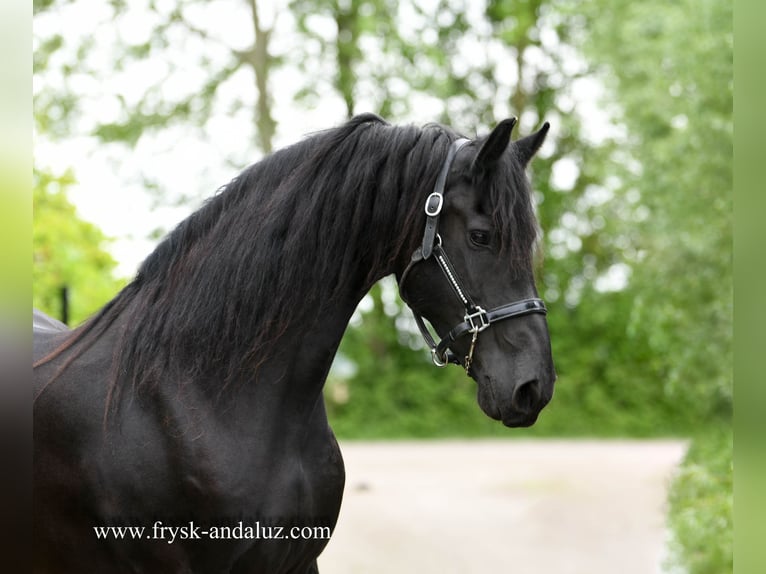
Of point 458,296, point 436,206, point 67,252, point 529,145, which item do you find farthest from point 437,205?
point 67,252

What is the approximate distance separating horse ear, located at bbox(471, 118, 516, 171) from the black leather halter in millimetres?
106

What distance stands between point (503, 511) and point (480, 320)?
30.7ft

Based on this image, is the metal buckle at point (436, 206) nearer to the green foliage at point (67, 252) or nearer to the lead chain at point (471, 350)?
the lead chain at point (471, 350)

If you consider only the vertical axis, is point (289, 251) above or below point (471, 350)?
above

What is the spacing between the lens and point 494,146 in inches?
111

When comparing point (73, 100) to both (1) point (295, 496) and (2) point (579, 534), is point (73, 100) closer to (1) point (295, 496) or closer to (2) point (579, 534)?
(2) point (579, 534)

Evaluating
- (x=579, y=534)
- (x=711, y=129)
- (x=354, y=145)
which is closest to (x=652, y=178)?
(x=711, y=129)

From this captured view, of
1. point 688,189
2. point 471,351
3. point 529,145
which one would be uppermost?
point 529,145

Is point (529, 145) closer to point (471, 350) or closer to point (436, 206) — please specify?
point (436, 206)

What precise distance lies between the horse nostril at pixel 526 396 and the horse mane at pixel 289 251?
0.36 meters

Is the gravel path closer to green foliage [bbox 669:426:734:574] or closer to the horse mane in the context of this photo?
green foliage [bbox 669:426:734:574]

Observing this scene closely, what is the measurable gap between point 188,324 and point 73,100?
1223 cm

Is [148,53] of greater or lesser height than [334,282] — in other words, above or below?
above

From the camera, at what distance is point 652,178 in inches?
407
